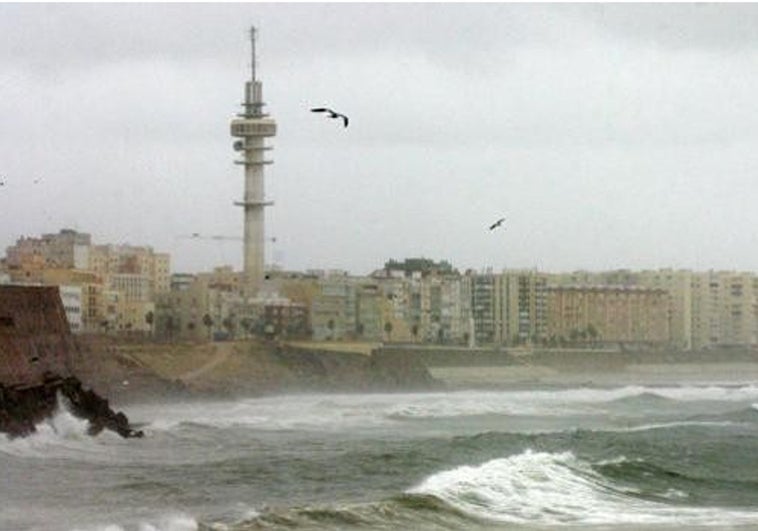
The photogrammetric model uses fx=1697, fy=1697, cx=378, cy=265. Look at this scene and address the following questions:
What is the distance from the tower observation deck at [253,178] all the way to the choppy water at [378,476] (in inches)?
1457

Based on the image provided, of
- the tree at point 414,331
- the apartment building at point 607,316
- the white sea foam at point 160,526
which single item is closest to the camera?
the white sea foam at point 160,526

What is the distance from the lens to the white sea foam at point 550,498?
654 inches

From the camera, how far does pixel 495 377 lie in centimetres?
7100

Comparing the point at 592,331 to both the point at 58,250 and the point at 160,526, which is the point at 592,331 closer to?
the point at 58,250

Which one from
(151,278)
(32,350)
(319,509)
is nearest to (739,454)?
(319,509)

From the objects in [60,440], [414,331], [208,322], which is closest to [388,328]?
[414,331]

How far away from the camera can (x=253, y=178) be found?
72.3 meters

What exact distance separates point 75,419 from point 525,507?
12274 millimetres

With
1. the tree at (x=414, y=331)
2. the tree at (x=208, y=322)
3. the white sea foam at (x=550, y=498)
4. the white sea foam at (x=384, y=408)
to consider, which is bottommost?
the white sea foam at (x=384, y=408)

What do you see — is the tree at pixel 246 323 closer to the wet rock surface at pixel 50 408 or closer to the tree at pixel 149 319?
the tree at pixel 149 319

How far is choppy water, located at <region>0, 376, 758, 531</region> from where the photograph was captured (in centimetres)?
1585

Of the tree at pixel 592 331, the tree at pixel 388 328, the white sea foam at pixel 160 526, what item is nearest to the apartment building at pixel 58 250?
the tree at pixel 388 328

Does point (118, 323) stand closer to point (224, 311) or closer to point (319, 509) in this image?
point (224, 311)

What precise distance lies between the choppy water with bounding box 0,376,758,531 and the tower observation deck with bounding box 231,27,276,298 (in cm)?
3702
